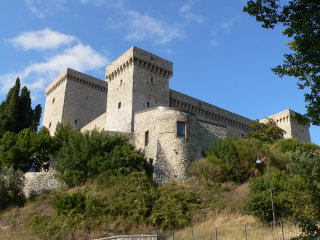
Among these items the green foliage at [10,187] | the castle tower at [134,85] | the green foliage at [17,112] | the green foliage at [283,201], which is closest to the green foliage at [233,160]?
the green foliage at [283,201]

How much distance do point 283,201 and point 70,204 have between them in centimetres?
1169

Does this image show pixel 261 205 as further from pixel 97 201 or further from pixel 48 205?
pixel 48 205

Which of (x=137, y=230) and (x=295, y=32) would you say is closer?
(x=295, y=32)

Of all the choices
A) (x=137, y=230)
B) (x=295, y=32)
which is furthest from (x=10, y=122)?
(x=295, y=32)

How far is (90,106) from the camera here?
40.2 metres

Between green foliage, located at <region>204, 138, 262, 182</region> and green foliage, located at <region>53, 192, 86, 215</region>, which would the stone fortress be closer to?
green foliage, located at <region>204, 138, 262, 182</region>

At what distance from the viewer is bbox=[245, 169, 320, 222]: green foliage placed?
18.6 metres

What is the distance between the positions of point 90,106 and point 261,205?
25370 millimetres

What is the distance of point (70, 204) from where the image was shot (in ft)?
70.6

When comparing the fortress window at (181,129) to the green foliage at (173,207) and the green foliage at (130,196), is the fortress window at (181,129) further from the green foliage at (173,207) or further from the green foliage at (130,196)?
the green foliage at (130,196)

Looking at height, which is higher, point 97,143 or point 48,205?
point 97,143

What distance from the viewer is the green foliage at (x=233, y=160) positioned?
2602cm

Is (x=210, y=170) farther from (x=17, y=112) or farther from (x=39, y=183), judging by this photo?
(x=17, y=112)

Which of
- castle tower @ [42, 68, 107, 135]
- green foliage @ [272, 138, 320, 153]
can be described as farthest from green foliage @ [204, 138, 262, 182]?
castle tower @ [42, 68, 107, 135]
